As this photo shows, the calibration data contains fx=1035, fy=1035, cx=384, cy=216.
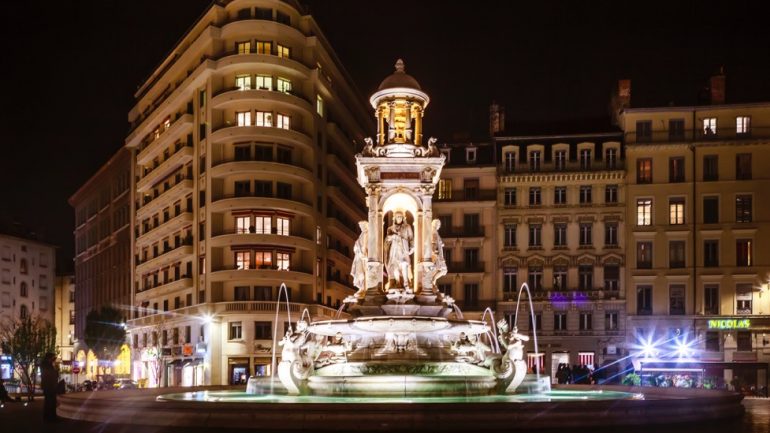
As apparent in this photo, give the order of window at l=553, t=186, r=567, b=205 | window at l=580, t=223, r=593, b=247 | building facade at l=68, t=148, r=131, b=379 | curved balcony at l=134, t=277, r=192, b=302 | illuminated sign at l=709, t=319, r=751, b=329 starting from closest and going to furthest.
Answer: illuminated sign at l=709, t=319, r=751, b=329 < curved balcony at l=134, t=277, r=192, b=302 < window at l=580, t=223, r=593, b=247 < window at l=553, t=186, r=567, b=205 < building facade at l=68, t=148, r=131, b=379

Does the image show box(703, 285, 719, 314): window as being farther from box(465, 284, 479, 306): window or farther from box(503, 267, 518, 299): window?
box(465, 284, 479, 306): window

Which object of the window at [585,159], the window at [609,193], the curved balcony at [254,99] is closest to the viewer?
the curved balcony at [254,99]

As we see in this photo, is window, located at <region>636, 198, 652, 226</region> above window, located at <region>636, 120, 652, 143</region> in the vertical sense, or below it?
below

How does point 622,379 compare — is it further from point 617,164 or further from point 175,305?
point 175,305

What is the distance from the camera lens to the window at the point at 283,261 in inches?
3068

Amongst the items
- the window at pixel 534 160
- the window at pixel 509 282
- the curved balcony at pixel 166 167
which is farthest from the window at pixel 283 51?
the window at pixel 509 282

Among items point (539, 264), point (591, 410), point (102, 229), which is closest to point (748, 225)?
point (539, 264)

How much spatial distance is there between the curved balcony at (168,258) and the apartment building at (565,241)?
82.7 ft

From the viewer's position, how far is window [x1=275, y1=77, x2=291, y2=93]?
263 ft

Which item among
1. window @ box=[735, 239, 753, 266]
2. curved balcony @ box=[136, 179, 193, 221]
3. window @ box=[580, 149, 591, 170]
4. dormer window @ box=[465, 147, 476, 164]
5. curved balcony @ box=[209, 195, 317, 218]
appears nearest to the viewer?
curved balcony @ box=[209, 195, 317, 218]

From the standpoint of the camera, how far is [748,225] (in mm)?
80438

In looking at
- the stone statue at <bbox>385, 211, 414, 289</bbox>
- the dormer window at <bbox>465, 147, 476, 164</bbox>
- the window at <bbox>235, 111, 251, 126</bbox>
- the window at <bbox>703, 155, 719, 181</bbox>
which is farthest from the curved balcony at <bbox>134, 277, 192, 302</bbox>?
the stone statue at <bbox>385, 211, 414, 289</bbox>

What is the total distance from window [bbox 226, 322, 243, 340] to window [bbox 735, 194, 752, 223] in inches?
1545

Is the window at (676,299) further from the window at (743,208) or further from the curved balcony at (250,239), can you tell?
the curved balcony at (250,239)
